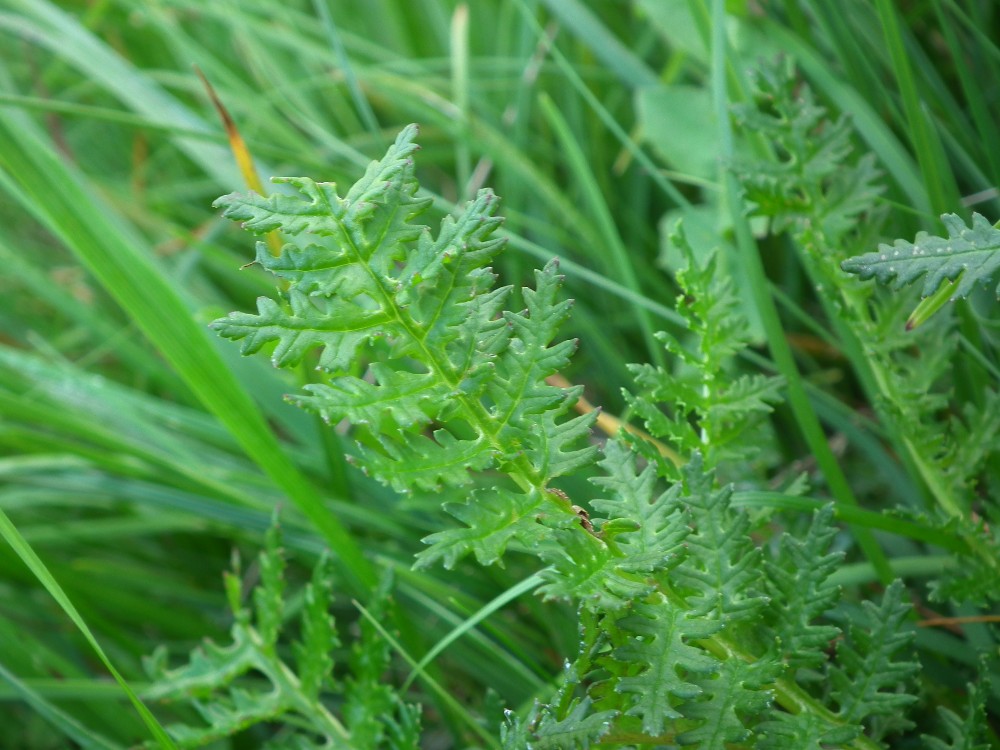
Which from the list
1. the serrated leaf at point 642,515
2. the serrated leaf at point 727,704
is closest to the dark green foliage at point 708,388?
the serrated leaf at point 642,515

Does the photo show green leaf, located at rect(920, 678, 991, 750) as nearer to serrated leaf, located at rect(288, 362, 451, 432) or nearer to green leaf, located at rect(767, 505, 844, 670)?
green leaf, located at rect(767, 505, 844, 670)

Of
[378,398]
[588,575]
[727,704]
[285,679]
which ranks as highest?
[378,398]

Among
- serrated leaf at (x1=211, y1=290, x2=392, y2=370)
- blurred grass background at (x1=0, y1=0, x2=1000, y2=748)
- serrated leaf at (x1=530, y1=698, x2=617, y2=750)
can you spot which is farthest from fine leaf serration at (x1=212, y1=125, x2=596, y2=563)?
blurred grass background at (x1=0, y1=0, x2=1000, y2=748)

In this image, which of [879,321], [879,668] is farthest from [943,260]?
[879,668]

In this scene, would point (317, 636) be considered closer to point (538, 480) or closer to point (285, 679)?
point (285, 679)

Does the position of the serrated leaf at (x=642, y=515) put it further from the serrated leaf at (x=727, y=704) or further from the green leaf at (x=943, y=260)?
the green leaf at (x=943, y=260)
